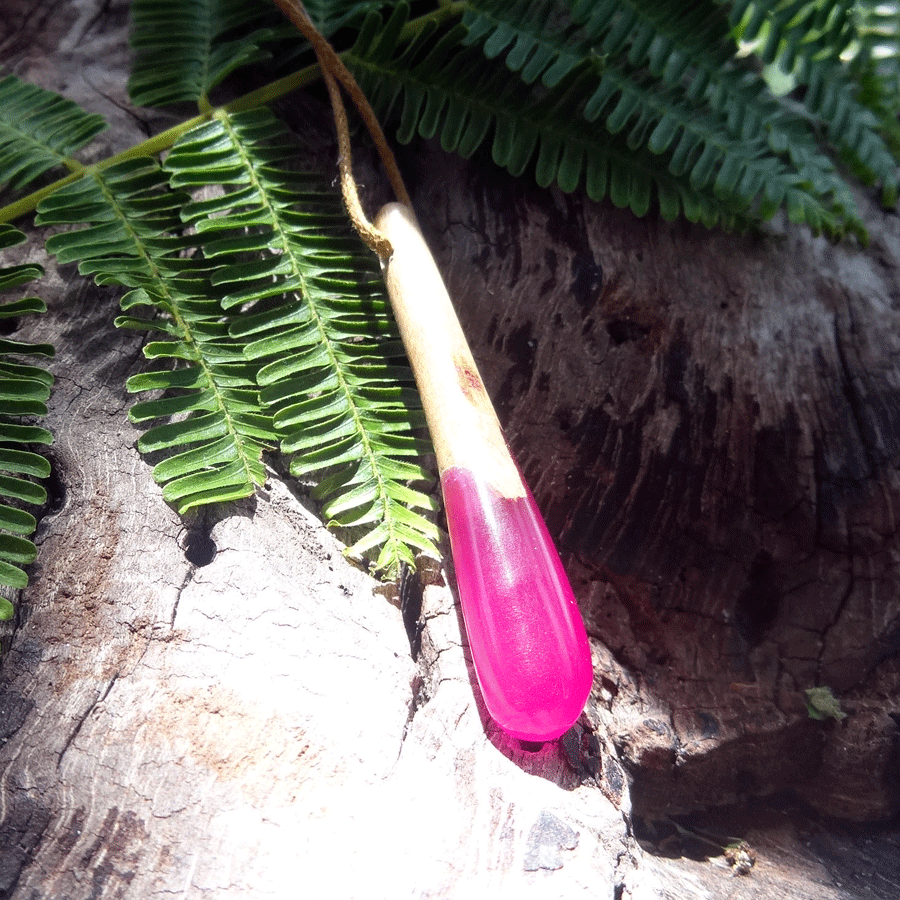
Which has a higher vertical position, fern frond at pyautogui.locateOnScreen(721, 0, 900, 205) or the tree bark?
fern frond at pyautogui.locateOnScreen(721, 0, 900, 205)

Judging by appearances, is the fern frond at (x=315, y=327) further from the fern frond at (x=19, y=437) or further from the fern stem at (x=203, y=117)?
the fern frond at (x=19, y=437)

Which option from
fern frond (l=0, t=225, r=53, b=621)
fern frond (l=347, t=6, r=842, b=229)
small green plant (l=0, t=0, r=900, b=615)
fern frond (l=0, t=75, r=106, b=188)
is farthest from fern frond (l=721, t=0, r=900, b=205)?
fern frond (l=0, t=225, r=53, b=621)

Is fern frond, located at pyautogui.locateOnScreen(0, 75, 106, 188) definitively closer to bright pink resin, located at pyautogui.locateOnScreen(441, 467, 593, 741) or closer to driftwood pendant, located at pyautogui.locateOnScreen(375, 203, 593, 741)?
driftwood pendant, located at pyautogui.locateOnScreen(375, 203, 593, 741)

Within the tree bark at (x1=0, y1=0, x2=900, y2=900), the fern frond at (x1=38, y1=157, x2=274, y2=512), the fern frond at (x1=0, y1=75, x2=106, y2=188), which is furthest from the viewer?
the fern frond at (x1=0, y1=75, x2=106, y2=188)

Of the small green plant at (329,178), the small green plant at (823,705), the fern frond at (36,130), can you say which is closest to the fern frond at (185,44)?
the small green plant at (329,178)

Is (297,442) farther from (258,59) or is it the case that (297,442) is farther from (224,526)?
(258,59)

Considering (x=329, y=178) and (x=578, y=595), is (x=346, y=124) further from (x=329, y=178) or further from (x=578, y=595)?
(x=578, y=595)

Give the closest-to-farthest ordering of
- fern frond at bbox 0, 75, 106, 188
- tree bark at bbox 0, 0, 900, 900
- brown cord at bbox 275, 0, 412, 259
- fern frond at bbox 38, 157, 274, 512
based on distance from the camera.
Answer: tree bark at bbox 0, 0, 900, 900 → fern frond at bbox 38, 157, 274, 512 → brown cord at bbox 275, 0, 412, 259 → fern frond at bbox 0, 75, 106, 188
